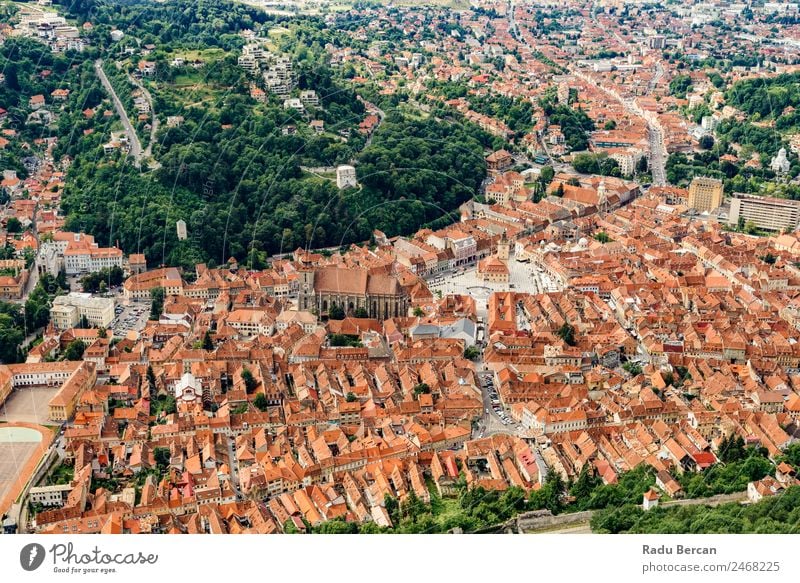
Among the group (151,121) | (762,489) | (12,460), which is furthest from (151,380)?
(151,121)

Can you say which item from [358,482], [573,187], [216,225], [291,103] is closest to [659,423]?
[358,482]

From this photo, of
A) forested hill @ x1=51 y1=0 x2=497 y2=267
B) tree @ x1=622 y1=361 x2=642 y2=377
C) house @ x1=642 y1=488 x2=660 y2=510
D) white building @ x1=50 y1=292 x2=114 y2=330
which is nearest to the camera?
house @ x1=642 y1=488 x2=660 y2=510

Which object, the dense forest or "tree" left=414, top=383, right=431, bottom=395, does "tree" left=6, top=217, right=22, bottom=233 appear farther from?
the dense forest

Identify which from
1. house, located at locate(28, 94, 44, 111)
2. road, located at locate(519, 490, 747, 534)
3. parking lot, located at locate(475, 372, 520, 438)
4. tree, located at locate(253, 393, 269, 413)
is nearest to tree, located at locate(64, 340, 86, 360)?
tree, located at locate(253, 393, 269, 413)

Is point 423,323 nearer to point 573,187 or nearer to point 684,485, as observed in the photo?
point 684,485

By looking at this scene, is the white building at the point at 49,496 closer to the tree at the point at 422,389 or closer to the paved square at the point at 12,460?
the paved square at the point at 12,460

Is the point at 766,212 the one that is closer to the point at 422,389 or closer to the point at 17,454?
the point at 422,389
